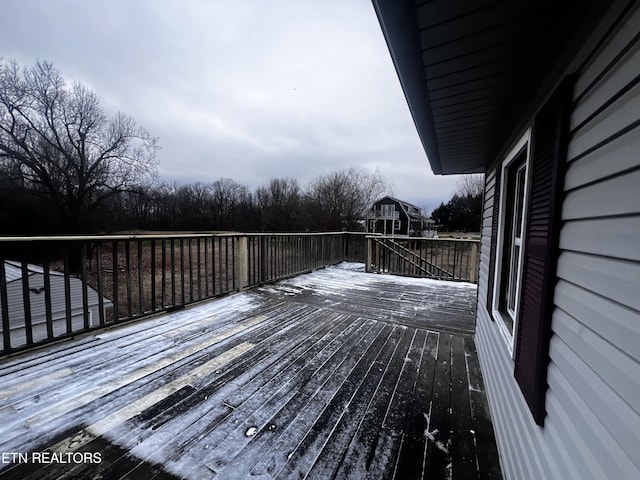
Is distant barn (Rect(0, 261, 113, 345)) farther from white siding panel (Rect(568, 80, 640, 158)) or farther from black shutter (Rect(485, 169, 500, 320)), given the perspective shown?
white siding panel (Rect(568, 80, 640, 158))

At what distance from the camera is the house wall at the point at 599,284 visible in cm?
56

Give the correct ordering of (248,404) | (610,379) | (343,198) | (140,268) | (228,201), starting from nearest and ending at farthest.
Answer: (610,379) < (248,404) < (140,268) < (343,198) < (228,201)

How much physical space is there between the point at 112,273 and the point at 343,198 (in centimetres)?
1666

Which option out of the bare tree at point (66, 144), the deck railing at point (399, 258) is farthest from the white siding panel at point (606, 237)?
the bare tree at point (66, 144)

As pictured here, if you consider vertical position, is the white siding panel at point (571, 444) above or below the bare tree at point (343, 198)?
below

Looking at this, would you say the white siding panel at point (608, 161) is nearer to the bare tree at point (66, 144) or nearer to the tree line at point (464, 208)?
the bare tree at point (66, 144)

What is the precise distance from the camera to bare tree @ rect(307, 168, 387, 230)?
19.2 m

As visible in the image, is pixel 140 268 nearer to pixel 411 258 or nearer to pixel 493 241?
pixel 493 241

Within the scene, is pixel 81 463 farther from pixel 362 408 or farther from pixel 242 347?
pixel 362 408

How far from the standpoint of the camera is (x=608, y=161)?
0.68 meters

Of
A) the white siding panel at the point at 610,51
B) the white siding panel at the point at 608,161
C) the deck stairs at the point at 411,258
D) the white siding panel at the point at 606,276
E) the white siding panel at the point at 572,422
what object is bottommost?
the deck stairs at the point at 411,258

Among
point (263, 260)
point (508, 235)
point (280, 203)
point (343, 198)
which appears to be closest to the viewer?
point (508, 235)

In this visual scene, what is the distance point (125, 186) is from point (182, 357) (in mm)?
15258

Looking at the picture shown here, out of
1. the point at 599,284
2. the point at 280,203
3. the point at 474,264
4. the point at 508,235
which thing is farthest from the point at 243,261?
the point at 280,203
